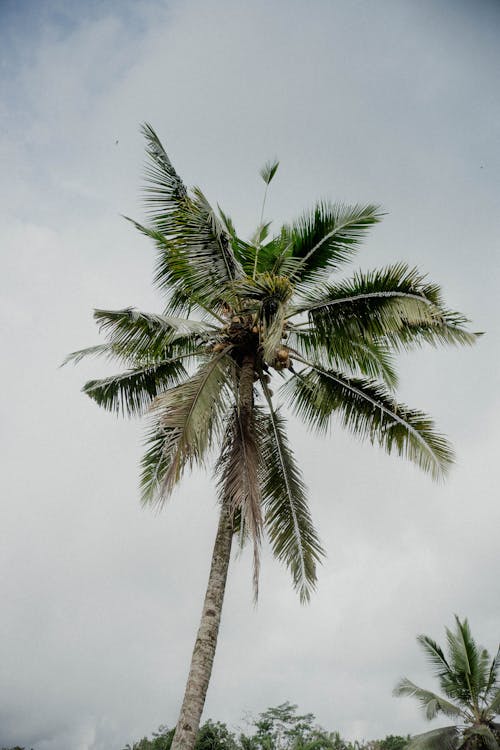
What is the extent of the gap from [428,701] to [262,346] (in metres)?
17.7

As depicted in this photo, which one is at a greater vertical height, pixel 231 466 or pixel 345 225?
pixel 345 225

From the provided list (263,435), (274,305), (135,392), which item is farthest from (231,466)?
(135,392)

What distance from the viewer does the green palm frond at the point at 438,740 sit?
17.6 meters

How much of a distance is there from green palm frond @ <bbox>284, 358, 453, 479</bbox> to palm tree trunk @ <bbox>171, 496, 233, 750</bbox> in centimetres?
277

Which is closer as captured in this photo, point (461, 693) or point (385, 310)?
point (385, 310)

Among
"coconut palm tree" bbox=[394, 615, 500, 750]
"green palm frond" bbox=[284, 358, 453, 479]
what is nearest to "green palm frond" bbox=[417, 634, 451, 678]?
"coconut palm tree" bbox=[394, 615, 500, 750]

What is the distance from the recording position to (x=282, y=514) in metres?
7.86

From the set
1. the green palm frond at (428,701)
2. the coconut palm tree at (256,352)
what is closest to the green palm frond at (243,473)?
the coconut palm tree at (256,352)

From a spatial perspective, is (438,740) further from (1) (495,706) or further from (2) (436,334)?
(2) (436,334)

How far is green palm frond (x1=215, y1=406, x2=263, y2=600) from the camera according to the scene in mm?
6039

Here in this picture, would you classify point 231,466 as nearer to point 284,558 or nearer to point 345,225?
point 284,558

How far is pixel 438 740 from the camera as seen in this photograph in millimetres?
17719

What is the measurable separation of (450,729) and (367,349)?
55.7 ft

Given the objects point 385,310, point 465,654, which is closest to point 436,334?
point 385,310
